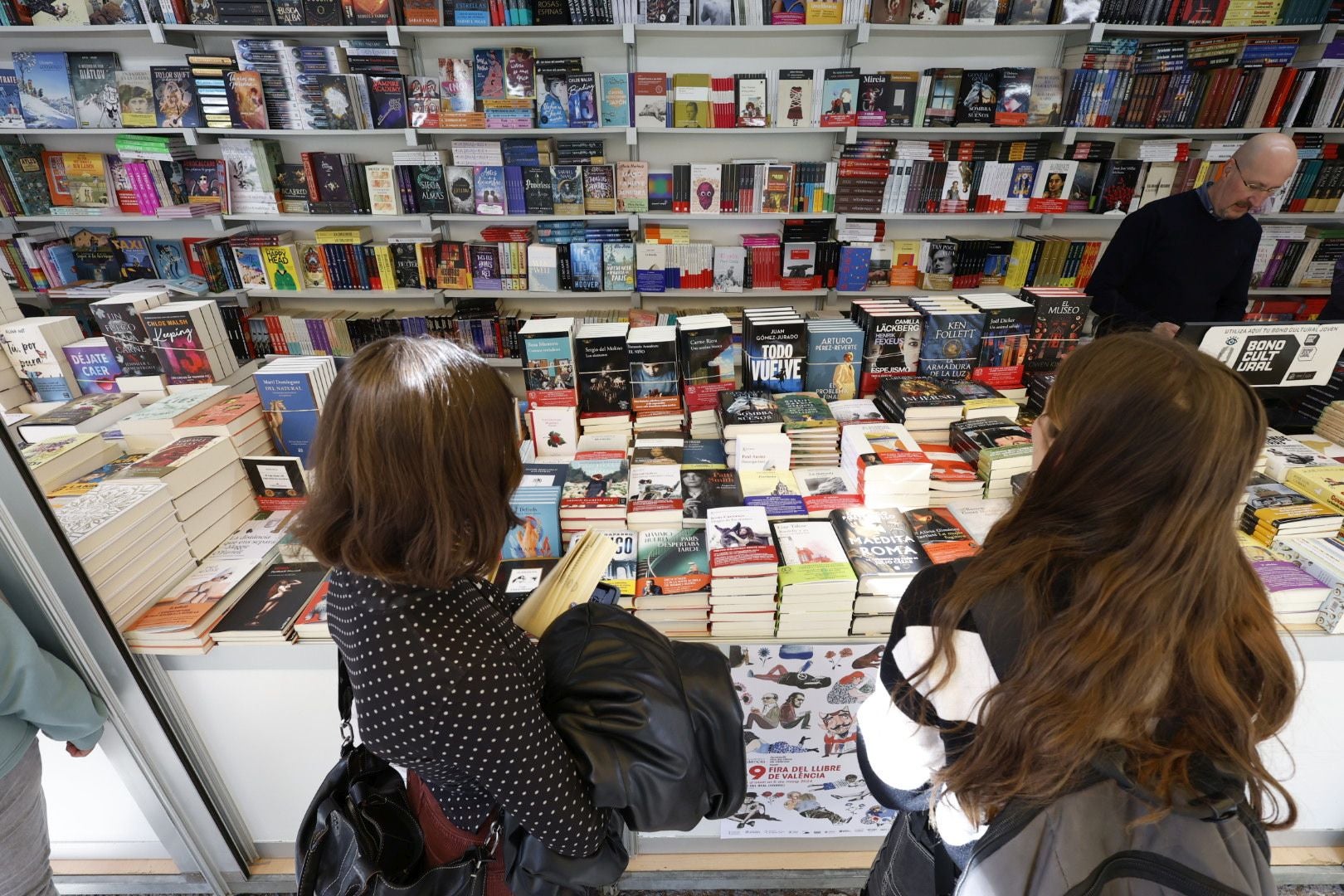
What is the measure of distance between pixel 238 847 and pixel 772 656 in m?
1.62

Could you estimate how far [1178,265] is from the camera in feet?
9.36

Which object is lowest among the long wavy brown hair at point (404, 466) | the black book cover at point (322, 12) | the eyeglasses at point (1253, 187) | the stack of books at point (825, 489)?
the stack of books at point (825, 489)

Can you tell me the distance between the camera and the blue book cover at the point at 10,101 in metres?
3.67

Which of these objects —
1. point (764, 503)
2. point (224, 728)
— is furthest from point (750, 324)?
point (224, 728)

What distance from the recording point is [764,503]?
1777mm

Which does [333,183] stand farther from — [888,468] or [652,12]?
[888,468]

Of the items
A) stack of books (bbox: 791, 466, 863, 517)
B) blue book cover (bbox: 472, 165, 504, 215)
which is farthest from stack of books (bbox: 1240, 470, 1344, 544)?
blue book cover (bbox: 472, 165, 504, 215)

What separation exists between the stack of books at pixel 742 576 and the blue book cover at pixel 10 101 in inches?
186

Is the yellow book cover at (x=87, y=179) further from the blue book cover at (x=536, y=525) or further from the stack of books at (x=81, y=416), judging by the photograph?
the blue book cover at (x=536, y=525)

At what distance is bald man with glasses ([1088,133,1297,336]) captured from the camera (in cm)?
279

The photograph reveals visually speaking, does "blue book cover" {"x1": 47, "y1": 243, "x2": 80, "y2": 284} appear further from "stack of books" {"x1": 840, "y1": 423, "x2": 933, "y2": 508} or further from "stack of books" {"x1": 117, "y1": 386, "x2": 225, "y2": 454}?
"stack of books" {"x1": 840, "y1": 423, "x2": 933, "y2": 508}

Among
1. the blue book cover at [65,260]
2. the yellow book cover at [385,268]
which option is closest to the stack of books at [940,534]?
the yellow book cover at [385,268]

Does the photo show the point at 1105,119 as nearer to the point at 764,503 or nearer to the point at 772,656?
the point at 764,503

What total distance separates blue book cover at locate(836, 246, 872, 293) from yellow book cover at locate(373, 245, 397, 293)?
2674 millimetres
